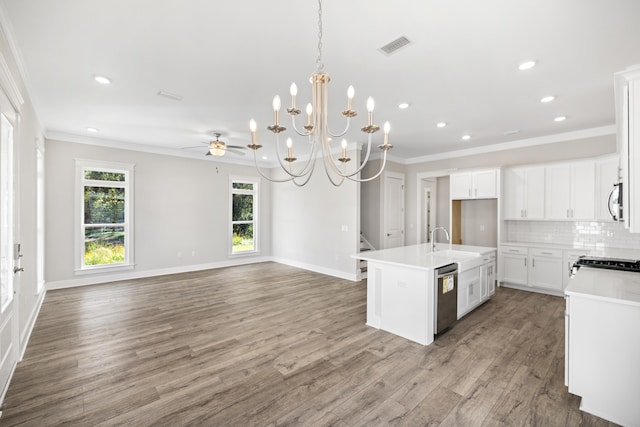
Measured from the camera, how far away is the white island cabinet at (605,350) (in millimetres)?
1903

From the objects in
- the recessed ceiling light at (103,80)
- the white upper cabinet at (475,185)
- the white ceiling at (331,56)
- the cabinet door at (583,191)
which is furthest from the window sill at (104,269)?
the cabinet door at (583,191)

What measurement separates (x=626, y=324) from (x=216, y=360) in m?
3.21

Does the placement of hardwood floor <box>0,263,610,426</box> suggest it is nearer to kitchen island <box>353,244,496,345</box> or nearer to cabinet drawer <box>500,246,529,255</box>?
kitchen island <box>353,244,496,345</box>

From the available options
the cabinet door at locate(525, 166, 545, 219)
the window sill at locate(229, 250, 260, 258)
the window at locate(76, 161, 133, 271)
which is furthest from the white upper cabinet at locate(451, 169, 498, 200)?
the window at locate(76, 161, 133, 271)

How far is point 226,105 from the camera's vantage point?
12.8 feet

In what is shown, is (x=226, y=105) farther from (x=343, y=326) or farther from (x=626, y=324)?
(x=626, y=324)

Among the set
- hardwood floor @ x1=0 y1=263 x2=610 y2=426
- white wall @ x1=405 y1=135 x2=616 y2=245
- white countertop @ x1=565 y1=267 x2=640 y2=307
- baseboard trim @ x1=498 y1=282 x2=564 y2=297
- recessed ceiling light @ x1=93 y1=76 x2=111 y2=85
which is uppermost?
recessed ceiling light @ x1=93 y1=76 x2=111 y2=85

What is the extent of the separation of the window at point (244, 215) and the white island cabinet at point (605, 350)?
693cm

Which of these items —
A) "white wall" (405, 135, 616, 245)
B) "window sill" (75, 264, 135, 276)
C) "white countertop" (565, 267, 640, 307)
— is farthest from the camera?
"window sill" (75, 264, 135, 276)

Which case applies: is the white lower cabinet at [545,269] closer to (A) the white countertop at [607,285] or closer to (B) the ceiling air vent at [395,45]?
(A) the white countertop at [607,285]

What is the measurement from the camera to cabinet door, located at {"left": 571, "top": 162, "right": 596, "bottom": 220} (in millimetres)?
4695

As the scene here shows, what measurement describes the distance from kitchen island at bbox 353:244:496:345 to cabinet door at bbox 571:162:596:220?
208 cm

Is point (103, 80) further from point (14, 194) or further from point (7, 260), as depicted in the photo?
point (7, 260)

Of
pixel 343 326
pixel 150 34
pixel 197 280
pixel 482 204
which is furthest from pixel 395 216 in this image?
pixel 150 34
